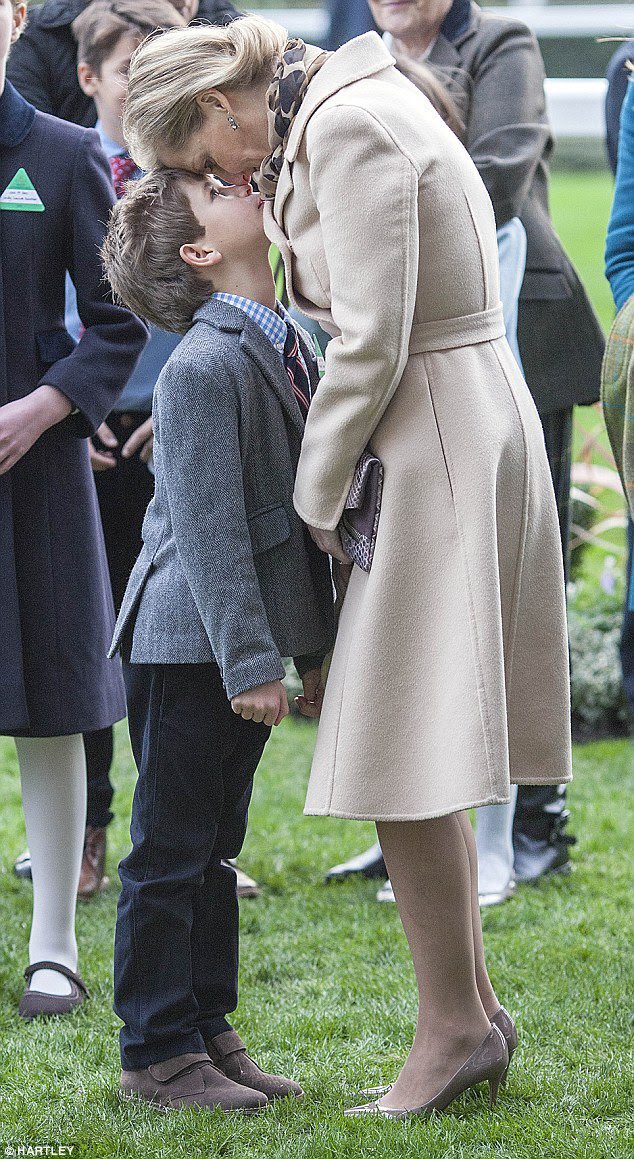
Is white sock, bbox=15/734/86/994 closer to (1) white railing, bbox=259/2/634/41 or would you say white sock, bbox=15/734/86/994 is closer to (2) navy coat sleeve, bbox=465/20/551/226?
(2) navy coat sleeve, bbox=465/20/551/226

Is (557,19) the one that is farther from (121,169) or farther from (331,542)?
(331,542)

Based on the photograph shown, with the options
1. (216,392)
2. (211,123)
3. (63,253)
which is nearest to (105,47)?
(63,253)

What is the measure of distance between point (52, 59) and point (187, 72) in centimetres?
174

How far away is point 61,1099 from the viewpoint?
274 cm

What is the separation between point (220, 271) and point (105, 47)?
140 cm

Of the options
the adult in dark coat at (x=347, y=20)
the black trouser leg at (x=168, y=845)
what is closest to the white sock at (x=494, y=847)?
the black trouser leg at (x=168, y=845)

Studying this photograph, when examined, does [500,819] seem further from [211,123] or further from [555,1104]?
[211,123]

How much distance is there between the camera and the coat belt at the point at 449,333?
238 cm

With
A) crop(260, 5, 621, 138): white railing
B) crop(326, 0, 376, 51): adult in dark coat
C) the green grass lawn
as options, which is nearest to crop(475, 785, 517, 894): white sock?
the green grass lawn

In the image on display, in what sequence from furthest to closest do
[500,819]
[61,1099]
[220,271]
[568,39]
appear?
[568,39] → [500,819] → [61,1099] → [220,271]

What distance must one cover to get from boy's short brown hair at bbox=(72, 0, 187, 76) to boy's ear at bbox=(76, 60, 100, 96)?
0.01 m

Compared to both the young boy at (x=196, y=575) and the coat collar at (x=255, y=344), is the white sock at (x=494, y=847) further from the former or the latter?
the coat collar at (x=255, y=344)

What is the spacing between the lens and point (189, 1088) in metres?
2.57

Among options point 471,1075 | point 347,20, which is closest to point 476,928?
point 471,1075
